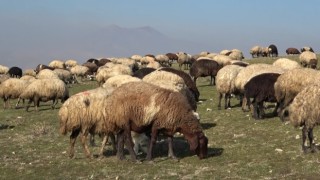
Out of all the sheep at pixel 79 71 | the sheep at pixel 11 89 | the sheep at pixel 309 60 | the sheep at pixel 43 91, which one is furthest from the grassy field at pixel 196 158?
the sheep at pixel 79 71

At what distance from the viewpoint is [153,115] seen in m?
13.9

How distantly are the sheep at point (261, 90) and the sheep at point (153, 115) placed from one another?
22.1 feet

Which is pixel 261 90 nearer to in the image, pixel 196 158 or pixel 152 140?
pixel 196 158

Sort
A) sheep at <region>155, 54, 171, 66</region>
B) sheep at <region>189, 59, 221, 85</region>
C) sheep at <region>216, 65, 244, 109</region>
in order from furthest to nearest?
1. sheep at <region>155, 54, 171, 66</region>
2. sheep at <region>189, 59, 221, 85</region>
3. sheep at <region>216, 65, 244, 109</region>

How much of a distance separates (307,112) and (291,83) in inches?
245

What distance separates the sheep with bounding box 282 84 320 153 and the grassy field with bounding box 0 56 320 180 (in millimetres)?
593

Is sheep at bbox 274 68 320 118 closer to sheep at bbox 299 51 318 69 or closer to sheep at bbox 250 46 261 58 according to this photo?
sheep at bbox 299 51 318 69

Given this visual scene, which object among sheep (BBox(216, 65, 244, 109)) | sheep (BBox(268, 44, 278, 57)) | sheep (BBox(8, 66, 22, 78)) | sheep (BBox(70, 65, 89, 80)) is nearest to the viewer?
sheep (BBox(216, 65, 244, 109))

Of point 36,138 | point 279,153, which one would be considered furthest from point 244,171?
point 36,138

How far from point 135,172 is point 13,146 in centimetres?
742

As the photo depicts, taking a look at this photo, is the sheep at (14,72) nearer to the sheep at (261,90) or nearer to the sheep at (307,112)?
the sheep at (261,90)

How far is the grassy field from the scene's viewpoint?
12.3 metres

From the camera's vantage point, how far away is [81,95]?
15.4 metres

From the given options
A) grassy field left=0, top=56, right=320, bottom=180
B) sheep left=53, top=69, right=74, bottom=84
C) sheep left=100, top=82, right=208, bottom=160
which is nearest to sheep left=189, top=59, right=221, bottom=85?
grassy field left=0, top=56, right=320, bottom=180
